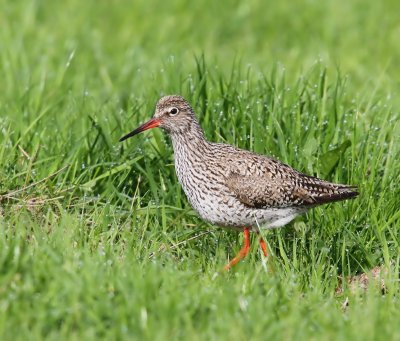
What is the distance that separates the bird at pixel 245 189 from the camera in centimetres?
646

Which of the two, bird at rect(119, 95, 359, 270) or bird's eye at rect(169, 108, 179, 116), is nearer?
bird at rect(119, 95, 359, 270)

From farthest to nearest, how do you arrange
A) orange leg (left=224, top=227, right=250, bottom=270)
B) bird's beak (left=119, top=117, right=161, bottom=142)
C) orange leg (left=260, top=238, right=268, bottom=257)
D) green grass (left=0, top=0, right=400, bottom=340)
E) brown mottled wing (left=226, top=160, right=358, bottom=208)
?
bird's beak (left=119, top=117, right=161, bottom=142) < brown mottled wing (left=226, top=160, right=358, bottom=208) < orange leg (left=260, top=238, right=268, bottom=257) < orange leg (left=224, top=227, right=250, bottom=270) < green grass (left=0, top=0, right=400, bottom=340)

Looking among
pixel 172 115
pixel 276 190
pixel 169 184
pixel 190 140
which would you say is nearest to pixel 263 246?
pixel 276 190

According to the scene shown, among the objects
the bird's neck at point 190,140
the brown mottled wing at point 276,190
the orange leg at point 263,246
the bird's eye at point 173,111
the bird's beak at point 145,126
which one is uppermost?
the bird's eye at point 173,111

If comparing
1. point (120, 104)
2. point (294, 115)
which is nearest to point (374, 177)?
point (294, 115)

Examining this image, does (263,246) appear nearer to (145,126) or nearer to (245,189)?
(245,189)

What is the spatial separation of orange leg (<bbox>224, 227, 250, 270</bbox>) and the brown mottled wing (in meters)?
0.21

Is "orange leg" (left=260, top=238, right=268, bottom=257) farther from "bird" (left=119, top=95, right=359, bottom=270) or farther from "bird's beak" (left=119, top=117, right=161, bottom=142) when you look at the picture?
"bird's beak" (left=119, top=117, right=161, bottom=142)

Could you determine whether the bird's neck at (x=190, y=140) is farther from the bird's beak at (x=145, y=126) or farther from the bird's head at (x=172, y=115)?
the bird's beak at (x=145, y=126)

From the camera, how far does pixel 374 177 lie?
709 cm

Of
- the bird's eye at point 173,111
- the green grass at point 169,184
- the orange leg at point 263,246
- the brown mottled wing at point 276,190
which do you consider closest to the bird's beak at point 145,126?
the bird's eye at point 173,111

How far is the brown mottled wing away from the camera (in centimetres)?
Answer: 650

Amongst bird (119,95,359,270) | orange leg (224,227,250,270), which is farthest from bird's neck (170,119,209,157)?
orange leg (224,227,250,270)

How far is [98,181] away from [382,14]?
240 inches
